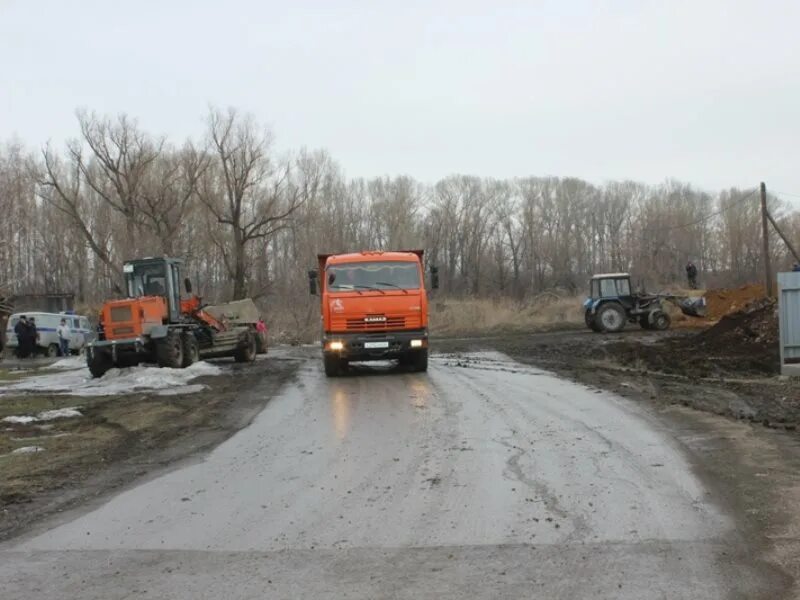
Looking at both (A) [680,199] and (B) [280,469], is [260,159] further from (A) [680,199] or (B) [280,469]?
(A) [680,199]

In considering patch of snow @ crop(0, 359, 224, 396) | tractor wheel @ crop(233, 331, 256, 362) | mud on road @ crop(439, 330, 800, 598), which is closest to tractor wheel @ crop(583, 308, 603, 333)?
Answer: mud on road @ crop(439, 330, 800, 598)

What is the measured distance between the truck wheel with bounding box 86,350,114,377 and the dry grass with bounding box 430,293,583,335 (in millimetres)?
25433

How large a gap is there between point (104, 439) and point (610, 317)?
2805 centimetres

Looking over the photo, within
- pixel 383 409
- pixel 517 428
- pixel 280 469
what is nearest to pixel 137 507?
pixel 280 469

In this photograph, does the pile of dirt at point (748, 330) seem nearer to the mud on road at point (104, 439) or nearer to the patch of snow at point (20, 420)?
the mud on road at point (104, 439)

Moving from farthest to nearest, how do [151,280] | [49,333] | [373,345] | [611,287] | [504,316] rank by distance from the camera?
[504,316], [49,333], [611,287], [151,280], [373,345]

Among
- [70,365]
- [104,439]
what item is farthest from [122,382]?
[70,365]

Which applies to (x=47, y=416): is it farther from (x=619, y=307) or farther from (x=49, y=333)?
(x=619, y=307)

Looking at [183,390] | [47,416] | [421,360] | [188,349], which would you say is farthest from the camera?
[188,349]

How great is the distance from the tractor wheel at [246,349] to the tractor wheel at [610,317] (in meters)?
16.5

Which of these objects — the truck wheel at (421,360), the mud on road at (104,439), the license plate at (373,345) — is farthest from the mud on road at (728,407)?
the mud on road at (104,439)

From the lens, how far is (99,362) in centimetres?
2105

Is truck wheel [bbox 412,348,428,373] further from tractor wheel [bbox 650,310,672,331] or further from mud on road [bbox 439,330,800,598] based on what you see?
tractor wheel [bbox 650,310,672,331]

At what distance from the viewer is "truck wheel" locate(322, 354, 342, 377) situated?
58.2 ft
